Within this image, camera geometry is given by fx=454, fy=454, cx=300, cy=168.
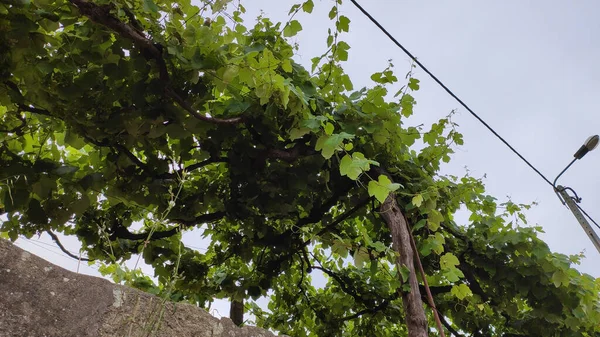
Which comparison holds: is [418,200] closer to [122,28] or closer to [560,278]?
[560,278]

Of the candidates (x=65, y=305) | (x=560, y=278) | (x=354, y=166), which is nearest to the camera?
(x=65, y=305)

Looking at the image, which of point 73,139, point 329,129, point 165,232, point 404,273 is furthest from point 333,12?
point 165,232

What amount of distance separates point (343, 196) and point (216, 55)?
3.69ft

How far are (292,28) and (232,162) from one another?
72cm

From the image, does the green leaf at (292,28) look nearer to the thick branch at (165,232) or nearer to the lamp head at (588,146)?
the thick branch at (165,232)

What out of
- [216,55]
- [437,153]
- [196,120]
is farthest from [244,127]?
[437,153]

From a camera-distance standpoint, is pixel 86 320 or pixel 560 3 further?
pixel 560 3

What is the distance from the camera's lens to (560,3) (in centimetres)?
482

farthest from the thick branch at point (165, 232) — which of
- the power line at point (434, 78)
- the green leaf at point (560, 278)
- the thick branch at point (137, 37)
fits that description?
the green leaf at point (560, 278)

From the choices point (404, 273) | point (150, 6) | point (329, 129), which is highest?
point (150, 6)

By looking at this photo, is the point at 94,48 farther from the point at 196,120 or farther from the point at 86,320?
the point at 86,320

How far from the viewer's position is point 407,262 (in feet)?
6.27

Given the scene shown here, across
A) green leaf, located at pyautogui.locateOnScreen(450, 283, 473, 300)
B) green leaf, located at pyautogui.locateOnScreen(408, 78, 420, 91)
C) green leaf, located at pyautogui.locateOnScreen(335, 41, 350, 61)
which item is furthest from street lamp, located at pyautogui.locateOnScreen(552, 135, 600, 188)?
green leaf, located at pyautogui.locateOnScreen(335, 41, 350, 61)

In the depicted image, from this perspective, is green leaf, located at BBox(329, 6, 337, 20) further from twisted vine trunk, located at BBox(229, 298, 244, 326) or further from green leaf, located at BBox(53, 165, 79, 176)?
twisted vine trunk, located at BBox(229, 298, 244, 326)
